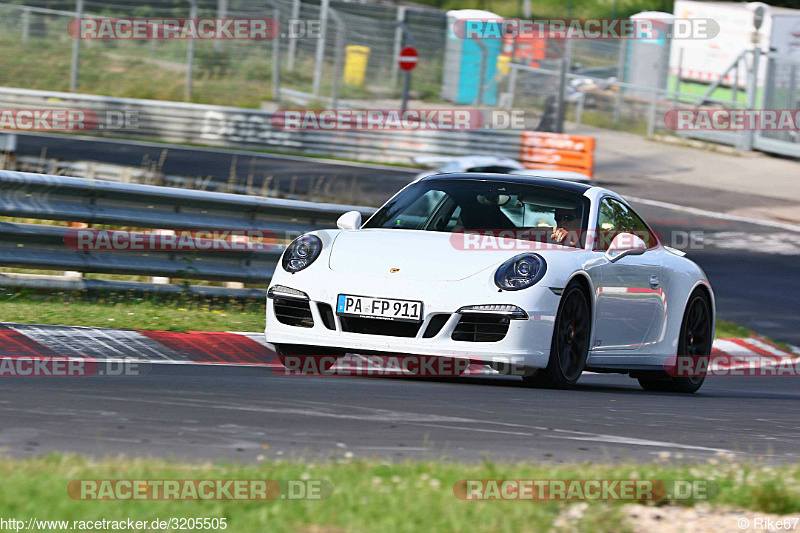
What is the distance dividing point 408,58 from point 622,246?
19393 millimetres

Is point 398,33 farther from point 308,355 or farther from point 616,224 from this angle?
point 308,355

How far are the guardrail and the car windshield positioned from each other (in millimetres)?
2013

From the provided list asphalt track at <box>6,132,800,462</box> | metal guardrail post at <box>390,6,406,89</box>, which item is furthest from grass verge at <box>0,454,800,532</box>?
metal guardrail post at <box>390,6,406,89</box>

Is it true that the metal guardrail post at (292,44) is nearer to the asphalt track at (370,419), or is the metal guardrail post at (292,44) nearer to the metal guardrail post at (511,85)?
the metal guardrail post at (511,85)

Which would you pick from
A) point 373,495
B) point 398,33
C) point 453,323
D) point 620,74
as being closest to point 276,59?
point 398,33

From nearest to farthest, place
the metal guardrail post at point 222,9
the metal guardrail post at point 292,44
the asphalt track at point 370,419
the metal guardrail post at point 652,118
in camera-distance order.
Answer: the asphalt track at point 370,419
the metal guardrail post at point 222,9
the metal guardrail post at point 292,44
the metal guardrail post at point 652,118

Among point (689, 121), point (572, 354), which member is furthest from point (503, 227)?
point (689, 121)

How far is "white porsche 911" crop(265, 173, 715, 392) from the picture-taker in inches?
260

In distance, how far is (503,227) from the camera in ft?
24.6

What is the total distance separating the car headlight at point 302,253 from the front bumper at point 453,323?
366 millimetres

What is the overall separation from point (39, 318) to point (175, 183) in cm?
902

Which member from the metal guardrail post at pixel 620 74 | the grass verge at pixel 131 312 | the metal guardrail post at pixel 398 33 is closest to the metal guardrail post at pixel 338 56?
the metal guardrail post at pixel 398 33

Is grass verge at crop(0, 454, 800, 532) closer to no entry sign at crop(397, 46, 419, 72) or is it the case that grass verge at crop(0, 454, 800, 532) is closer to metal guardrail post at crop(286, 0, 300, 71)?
metal guardrail post at crop(286, 0, 300, 71)

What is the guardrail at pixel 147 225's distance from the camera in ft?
28.3
